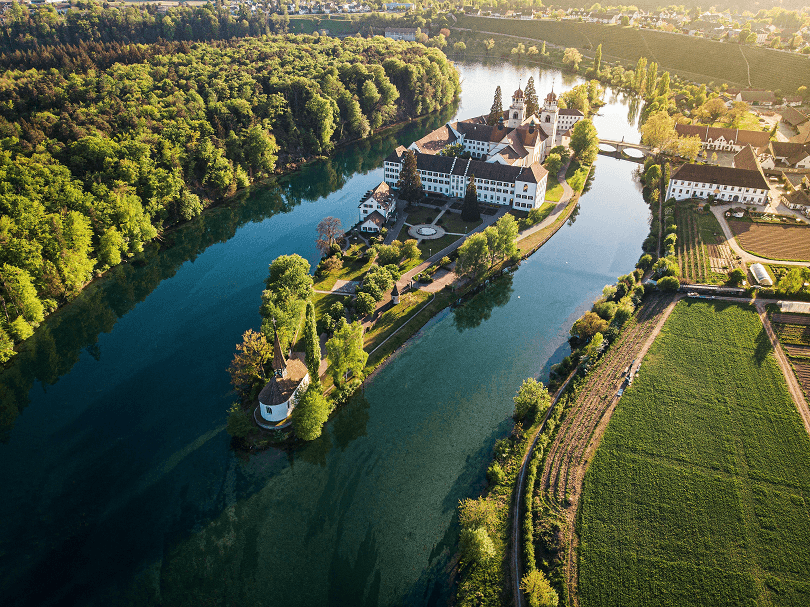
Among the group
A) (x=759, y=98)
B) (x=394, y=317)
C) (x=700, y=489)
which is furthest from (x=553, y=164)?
(x=759, y=98)

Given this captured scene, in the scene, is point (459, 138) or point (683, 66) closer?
point (459, 138)

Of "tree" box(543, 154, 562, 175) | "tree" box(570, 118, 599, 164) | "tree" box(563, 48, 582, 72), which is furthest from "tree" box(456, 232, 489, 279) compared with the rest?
"tree" box(563, 48, 582, 72)

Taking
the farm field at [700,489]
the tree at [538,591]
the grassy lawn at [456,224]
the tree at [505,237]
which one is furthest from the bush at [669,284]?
the tree at [538,591]

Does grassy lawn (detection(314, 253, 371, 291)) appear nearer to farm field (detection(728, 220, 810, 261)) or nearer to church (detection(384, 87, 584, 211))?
church (detection(384, 87, 584, 211))

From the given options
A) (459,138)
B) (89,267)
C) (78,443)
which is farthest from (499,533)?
(459,138)

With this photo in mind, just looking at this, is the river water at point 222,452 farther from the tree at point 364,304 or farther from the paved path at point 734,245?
the paved path at point 734,245

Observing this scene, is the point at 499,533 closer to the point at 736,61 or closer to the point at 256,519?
the point at 256,519
